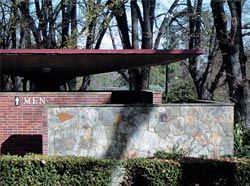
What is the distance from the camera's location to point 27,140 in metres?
13.0

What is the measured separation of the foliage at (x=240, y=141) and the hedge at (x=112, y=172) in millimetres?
4583

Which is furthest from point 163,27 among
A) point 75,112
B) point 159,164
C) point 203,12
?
point 159,164

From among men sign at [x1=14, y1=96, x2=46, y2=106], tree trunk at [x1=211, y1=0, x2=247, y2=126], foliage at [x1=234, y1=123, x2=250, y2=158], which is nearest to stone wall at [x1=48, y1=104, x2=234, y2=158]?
foliage at [x1=234, y1=123, x2=250, y2=158]

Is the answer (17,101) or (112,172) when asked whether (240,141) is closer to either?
(17,101)

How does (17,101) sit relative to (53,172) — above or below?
above

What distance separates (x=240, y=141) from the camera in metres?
13.4

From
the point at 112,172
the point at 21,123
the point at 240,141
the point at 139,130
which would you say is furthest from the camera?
the point at 240,141

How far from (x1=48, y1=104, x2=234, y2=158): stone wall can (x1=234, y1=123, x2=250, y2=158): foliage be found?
101cm

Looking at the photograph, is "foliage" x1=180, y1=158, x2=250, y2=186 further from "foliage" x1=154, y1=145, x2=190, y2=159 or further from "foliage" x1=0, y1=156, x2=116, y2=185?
"foliage" x1=154, y1=145, x2=190, y2=159

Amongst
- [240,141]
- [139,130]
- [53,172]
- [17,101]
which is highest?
[17,101]

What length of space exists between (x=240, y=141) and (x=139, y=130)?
3694 millimetres

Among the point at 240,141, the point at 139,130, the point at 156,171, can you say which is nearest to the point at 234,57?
the point at 240,141

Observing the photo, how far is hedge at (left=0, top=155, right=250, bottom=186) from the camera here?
7.69 meters

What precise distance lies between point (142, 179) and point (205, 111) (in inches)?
164
